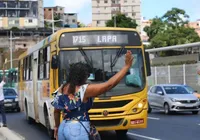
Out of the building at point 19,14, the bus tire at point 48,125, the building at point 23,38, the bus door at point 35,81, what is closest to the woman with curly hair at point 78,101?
the bus tire at point 48,125

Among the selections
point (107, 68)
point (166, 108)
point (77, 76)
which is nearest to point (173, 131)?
point (107, 68)

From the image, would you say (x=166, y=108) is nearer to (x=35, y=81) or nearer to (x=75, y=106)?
(x=35, y=81)

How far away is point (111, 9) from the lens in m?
160

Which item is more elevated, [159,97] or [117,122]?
[117,122]

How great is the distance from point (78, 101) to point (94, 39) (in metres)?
6.96

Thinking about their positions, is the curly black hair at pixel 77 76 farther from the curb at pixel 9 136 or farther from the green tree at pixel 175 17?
the green tree at pixel 175 17

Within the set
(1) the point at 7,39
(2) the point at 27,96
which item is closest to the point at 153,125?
(2) the point at 27,96

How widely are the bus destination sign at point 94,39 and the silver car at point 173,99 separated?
10.0 m

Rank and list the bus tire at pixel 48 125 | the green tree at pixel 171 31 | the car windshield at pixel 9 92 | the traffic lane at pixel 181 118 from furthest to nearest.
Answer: the green tree at pixel 171 31
the car windshield at pixel 9 92
the traffic lane at pixel 181 118
the bus tire at pixel 48 125

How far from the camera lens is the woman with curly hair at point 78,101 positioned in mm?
5320

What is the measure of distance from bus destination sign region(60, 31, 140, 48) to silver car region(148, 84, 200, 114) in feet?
32.9

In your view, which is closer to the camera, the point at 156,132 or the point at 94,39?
the point at 94,39

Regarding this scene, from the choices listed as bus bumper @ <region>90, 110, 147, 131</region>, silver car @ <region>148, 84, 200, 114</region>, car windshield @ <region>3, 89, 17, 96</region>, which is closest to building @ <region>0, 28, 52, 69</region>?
car windshield @ <region>3, 89, 17, 96</region>

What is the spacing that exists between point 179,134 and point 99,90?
9.03 meters
